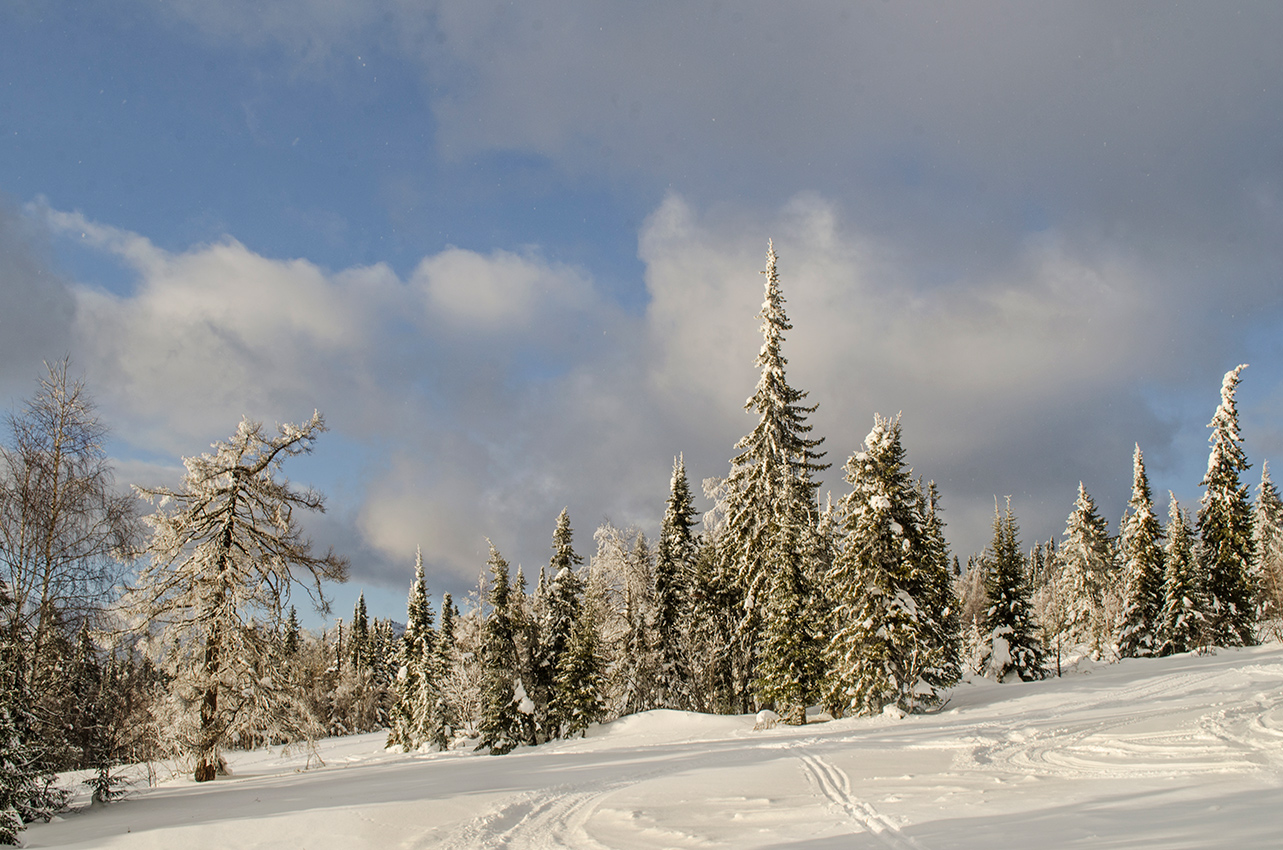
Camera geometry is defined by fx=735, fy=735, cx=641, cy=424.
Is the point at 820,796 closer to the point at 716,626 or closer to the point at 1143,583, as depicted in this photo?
the point at 716,626

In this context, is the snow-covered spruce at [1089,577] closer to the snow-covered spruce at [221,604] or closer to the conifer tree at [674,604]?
the conifer tree at [674,604]

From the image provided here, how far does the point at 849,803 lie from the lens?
11.8m

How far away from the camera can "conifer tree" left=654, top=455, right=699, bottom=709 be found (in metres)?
39.4

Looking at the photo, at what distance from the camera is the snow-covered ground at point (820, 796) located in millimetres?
9445

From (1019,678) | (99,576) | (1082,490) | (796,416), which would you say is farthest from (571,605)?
(1082,490)

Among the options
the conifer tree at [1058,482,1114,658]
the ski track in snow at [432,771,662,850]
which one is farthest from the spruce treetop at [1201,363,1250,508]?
the ski track in snow at [432,771,662,850]

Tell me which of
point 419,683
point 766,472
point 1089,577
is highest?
point 766,472

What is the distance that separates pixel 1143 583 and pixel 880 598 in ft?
99.4

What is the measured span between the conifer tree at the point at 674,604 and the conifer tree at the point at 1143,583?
2849cm

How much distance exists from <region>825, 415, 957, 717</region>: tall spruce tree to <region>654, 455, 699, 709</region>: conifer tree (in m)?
12.3

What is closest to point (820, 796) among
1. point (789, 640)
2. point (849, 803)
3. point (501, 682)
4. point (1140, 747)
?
point (849, 803)

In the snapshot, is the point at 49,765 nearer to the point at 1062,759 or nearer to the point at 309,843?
the point at 309,843

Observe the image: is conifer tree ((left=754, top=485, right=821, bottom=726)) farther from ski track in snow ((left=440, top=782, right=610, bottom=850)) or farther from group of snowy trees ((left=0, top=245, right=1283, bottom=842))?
ski track in snow ((left=440, top=782, right=610, bottom=850))

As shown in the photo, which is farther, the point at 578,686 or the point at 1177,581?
the point at 1177,581
